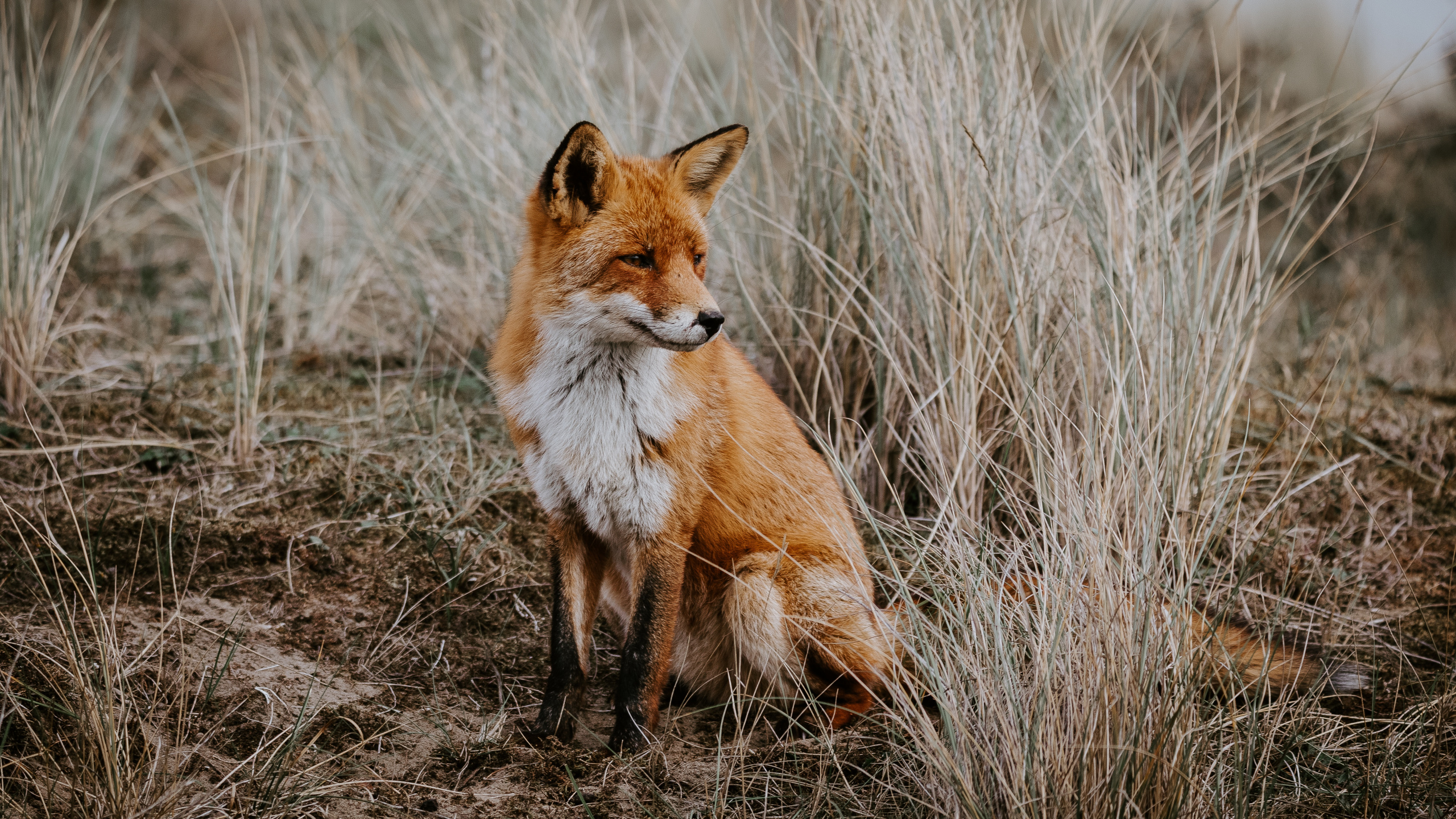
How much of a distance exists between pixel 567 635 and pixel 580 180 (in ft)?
4.24

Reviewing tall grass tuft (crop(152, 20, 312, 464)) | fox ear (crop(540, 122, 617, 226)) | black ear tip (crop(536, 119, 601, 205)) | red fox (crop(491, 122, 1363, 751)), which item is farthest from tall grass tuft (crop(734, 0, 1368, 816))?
tall grass tuft (crop(152, 20, 312, 464))

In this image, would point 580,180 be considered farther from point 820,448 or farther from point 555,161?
point 820,448

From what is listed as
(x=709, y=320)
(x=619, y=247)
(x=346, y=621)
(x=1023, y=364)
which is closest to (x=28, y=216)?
(x=346, y=621)

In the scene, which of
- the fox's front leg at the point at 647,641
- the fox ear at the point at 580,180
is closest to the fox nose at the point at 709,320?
the fox ear at the point at 580,180

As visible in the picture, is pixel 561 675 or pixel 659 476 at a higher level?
pixel 659 476

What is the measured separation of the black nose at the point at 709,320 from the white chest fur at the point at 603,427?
257mm

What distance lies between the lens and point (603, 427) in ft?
8.68

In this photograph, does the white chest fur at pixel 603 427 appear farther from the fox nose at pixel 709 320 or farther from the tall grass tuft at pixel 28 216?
the tall grass tuft at pixel 28 216

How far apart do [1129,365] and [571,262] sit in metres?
1.60

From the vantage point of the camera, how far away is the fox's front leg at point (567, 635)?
8.98ft

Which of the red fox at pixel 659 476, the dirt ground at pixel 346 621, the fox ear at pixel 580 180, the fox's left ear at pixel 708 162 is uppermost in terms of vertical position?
the fox's left ear at pixel 708 162

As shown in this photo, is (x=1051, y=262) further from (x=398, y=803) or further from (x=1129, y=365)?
(x=398, y=803)

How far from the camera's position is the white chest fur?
2641 mm

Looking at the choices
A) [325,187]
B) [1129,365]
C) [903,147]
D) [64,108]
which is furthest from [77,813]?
[64,108]
